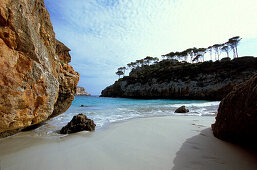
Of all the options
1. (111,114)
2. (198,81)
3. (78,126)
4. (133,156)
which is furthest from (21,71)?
(198,81)

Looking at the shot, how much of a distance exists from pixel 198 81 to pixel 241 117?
37.6 meters

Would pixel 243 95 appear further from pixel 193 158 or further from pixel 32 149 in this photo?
pixel 32 149

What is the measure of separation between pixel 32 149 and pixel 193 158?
3522mm

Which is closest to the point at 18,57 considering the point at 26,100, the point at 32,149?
the point at 26,100

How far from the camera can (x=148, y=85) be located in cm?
4500

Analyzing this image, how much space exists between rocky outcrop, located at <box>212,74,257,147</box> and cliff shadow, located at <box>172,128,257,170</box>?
23 centimetres

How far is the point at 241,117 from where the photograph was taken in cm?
219

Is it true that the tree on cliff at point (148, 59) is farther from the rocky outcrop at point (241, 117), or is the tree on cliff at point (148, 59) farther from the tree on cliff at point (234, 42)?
the rocky outcrop at point (241, 117)

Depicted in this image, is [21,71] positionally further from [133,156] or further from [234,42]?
[234,42]

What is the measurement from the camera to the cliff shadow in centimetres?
181

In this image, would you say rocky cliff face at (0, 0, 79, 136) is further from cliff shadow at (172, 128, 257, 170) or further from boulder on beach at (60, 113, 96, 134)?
cliff shadow at (172, 128, 257, 170)

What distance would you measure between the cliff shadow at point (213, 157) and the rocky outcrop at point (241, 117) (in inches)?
9.1

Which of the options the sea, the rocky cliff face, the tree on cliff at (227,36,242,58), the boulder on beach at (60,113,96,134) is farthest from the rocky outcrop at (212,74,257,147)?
the tree on cliff at (227,36,242,58)

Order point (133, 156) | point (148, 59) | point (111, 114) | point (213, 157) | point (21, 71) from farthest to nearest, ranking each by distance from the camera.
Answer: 1. point (148, 59)
2. point (111, 114)
3. point (21, 71)
4. point (133, 156)
5. point (213, 157)
